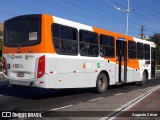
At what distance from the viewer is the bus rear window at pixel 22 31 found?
39.3 ft

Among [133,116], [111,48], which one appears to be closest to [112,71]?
[111,48]

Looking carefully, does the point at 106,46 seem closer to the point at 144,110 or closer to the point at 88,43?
the point at 88,43

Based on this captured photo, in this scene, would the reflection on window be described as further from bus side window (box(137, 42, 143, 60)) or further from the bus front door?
bus side window (box(137, 42, 143, 60))

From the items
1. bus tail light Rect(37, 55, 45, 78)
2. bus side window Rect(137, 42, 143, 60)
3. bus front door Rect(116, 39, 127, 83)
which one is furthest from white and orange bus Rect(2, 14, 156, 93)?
bus side window Rect(137, 42, 143, 60)

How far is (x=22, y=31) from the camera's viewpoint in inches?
489

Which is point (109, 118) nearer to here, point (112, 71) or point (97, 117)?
point (97, 117)

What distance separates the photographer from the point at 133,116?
9.76 metres

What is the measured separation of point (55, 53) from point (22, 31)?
1.56m

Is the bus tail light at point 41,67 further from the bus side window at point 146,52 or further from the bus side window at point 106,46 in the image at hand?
the bus side window at point 146,52

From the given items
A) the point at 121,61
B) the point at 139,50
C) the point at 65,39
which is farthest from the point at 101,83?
the point at 139,50

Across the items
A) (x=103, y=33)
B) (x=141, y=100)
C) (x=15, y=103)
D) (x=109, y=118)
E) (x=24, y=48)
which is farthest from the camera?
(x=103, y=33)

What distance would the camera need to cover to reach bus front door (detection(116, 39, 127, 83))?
56.0ft

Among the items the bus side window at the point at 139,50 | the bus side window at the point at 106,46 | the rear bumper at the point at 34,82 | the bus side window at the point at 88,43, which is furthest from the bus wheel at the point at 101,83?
the bus side window at the point at 139,50

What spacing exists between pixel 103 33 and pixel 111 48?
3.54 ft
